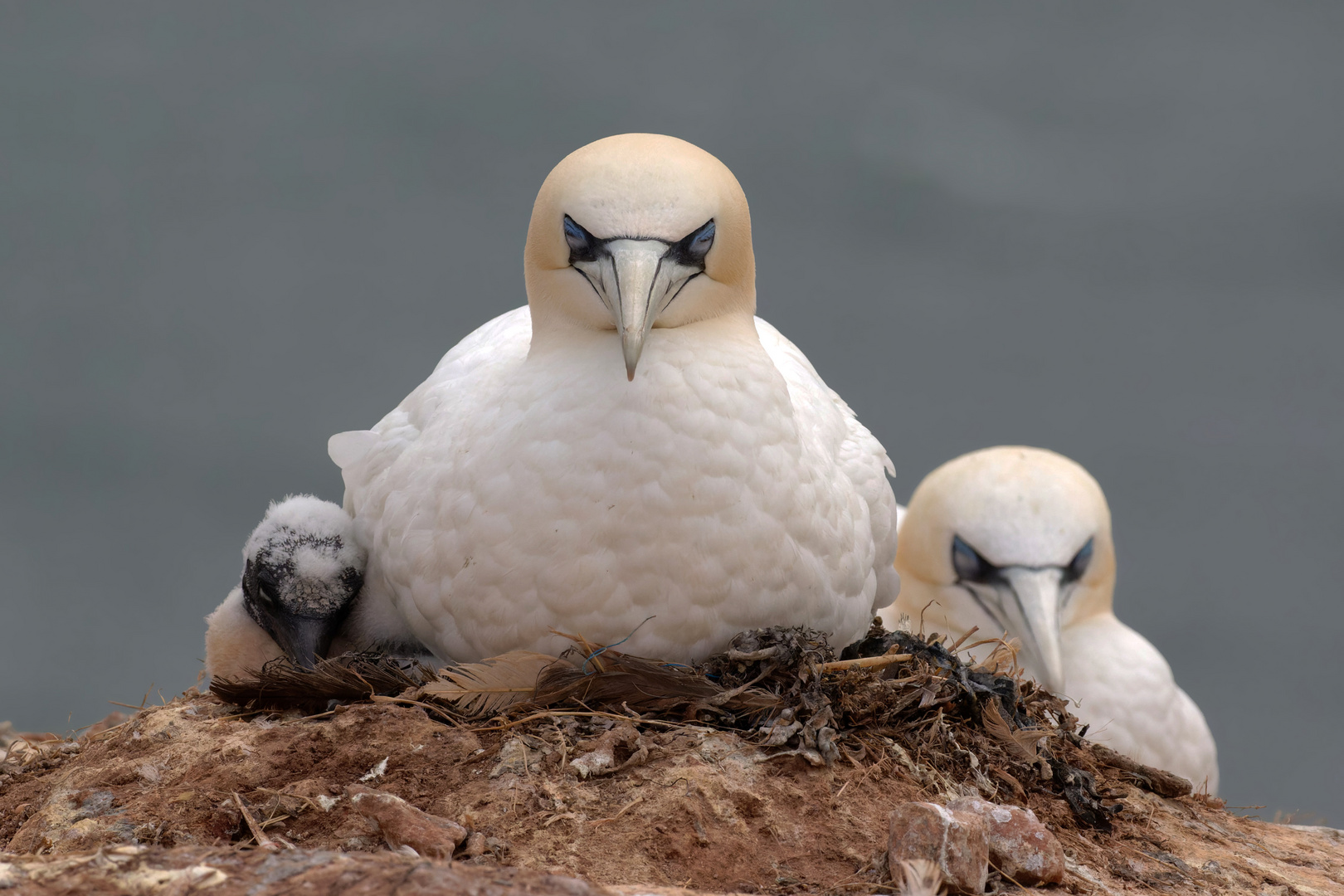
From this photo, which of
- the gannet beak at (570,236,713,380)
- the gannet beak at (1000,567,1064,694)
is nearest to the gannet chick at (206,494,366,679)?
the gannet beak at (570,236,713,380)

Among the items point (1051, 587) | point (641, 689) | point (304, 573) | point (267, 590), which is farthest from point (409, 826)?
point (1051, 587)

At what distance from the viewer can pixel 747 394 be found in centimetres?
314

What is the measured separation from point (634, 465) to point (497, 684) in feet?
1.91

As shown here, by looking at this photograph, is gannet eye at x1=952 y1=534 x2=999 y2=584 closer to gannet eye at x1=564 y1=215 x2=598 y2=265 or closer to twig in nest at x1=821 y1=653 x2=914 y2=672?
twig in nest at x1=821 y1=653 x2=914 y2=672

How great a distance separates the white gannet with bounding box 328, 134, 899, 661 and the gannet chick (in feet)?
1.31

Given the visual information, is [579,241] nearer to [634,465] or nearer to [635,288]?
[635,288]

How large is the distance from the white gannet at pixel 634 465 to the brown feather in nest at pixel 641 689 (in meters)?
0.07

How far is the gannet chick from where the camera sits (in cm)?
365

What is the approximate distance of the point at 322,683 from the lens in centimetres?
321

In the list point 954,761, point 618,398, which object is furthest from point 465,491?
point 954,761

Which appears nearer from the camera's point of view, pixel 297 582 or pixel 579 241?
pixel 579 241

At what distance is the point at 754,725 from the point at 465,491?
0.86 metres

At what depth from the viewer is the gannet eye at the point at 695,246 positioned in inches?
117

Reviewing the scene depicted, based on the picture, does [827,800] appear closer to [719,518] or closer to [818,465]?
[719,518]
